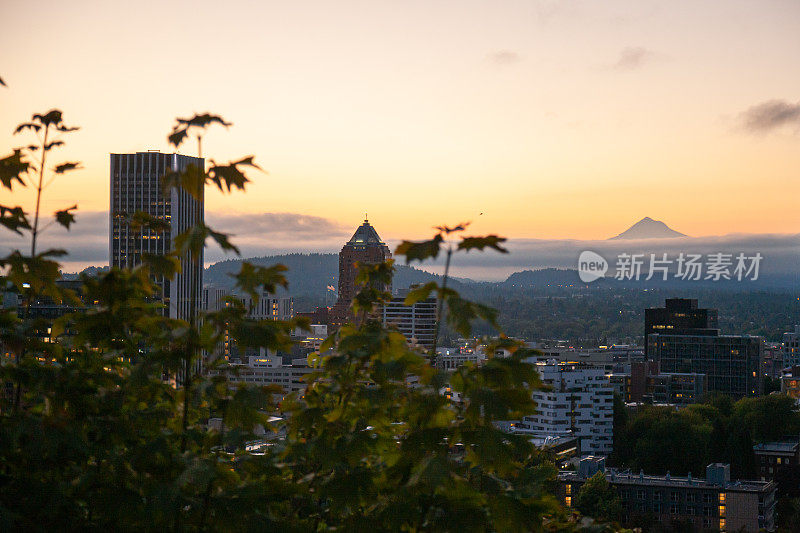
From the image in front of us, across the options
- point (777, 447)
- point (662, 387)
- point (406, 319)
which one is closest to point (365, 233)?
point (662, 387)

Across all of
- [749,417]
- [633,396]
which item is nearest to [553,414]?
[749,417]

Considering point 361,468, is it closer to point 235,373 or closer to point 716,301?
point 235,373

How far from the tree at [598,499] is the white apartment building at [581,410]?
47.7 ft

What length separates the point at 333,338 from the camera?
2.61 m

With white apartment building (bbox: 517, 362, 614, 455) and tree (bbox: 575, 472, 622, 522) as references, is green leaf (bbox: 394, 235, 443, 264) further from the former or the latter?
white apartment building (bbox: 517, 362, 614, 455)

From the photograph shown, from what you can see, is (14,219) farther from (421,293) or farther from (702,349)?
(702,349)

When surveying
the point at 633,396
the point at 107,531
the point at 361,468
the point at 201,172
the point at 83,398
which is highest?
the point at 201,172

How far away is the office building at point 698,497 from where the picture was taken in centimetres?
2856

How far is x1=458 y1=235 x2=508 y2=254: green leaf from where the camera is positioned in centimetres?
211

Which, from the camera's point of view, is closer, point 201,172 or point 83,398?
point 201,172

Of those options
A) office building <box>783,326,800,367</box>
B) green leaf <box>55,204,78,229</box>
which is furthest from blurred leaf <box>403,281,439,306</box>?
office building <box>783,326,800,367</box>

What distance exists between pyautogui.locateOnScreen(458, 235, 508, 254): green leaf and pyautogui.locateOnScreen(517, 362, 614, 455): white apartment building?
1675 inches

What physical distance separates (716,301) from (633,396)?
88.3 meters

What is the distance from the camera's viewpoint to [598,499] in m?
28.2
